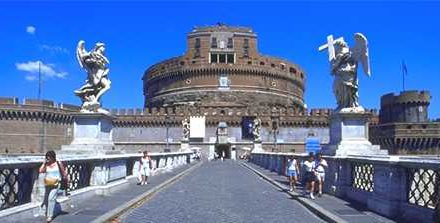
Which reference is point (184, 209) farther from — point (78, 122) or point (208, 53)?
point (208, 53)

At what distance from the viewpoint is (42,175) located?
357 inches

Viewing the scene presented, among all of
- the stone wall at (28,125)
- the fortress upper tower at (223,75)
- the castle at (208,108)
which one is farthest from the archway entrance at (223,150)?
the stone wall at (28,125)

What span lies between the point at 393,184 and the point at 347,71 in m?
4.75

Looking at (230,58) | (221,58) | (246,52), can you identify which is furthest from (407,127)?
(221,58)

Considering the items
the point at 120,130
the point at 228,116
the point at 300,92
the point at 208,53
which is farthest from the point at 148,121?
the point at 300,92

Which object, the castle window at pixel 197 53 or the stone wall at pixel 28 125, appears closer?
the stone wall at pixel 28 125

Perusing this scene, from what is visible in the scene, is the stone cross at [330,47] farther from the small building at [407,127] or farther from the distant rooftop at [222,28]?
the distant rooftop at [222,28]

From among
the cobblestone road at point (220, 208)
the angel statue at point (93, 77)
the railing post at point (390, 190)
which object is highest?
the angel statue at point (93, 77)

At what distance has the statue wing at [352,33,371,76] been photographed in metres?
13.2

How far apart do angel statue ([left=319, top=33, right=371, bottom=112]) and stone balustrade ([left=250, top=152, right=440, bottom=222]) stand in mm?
1435

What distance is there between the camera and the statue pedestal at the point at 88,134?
551 inches

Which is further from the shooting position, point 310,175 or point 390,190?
point 310,175

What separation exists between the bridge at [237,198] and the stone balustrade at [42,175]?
2 centimetres

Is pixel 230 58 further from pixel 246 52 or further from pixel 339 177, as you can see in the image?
pixel 339 177
